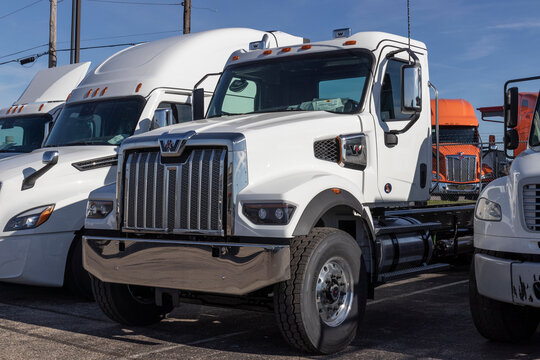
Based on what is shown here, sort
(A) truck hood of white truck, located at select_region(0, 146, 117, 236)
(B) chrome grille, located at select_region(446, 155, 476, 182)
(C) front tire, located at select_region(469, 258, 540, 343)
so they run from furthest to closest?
(B) chrome grille, located at select_region(446, 155, 476, 182), (A) truck hood of white truck, located at select_region(0, 146, 117, 236), (C) front tire, located at select_region(469, 258, 540, 343)

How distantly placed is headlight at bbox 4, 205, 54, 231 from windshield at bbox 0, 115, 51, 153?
11.7 feet

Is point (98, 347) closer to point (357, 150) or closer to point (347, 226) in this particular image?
point (347, 226)

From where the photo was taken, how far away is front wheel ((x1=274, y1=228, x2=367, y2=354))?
5.31 meters

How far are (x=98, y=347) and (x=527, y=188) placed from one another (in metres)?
3.64

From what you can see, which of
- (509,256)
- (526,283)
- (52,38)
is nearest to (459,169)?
(509,256)

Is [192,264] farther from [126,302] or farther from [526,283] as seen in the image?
[526,283]

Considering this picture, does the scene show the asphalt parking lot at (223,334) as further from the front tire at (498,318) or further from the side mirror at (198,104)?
the side mirror at (198,104)

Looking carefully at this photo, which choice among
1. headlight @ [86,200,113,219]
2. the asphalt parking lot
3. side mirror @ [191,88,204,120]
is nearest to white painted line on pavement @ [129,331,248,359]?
the asphalt parking lot

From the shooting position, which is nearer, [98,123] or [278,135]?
[278,135]

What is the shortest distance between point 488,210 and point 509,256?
16.3 inches

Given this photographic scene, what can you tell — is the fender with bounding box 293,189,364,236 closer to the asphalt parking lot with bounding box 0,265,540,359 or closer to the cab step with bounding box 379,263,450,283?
the cab step with bounding box 379,263,450,283

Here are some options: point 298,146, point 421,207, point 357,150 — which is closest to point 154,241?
point 298,146

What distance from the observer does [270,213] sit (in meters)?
5.32

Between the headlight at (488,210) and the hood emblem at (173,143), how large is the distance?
2.37m
